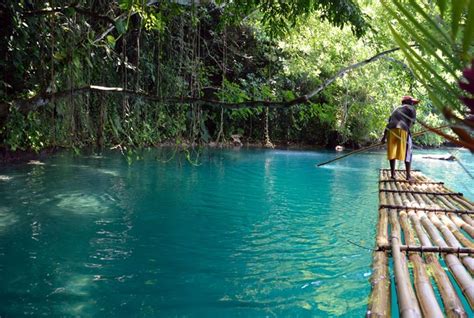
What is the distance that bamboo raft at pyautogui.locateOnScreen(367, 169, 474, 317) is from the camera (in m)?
1.99

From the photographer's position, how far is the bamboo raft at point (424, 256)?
1.99 meters

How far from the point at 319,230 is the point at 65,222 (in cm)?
313

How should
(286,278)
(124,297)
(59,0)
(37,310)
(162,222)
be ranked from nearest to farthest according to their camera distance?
(37,310) → (124,297) → (286,278) → (59,0) → (162,222)

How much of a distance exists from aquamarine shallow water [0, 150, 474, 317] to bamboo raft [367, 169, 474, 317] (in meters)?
0.57

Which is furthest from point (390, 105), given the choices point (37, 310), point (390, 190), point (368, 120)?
point (37, 310)

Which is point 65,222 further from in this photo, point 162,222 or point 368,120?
point 368,120

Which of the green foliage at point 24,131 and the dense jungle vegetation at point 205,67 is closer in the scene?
the dense jungle vegetation at point 205,67

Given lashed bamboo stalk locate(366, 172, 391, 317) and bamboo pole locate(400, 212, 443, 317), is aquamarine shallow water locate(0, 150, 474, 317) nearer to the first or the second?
lashed bamboo stalk locate(366, 172, 391, 317)

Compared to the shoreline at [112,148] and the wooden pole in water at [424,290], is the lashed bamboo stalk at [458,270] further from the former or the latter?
the shoreline at [112,148]

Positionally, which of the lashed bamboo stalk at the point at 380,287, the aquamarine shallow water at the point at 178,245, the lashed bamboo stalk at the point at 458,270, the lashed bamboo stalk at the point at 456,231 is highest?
the lashed bamboo stalk at the point at 456,231

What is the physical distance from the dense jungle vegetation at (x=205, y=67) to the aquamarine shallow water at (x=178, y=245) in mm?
946

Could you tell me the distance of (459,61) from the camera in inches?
14.9

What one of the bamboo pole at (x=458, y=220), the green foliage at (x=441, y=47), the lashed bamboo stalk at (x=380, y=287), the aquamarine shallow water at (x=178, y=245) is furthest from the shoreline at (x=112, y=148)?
the lashed bamboo stalk at (x=380, y=287)

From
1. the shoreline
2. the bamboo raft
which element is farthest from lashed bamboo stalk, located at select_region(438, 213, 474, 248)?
the shoreline
